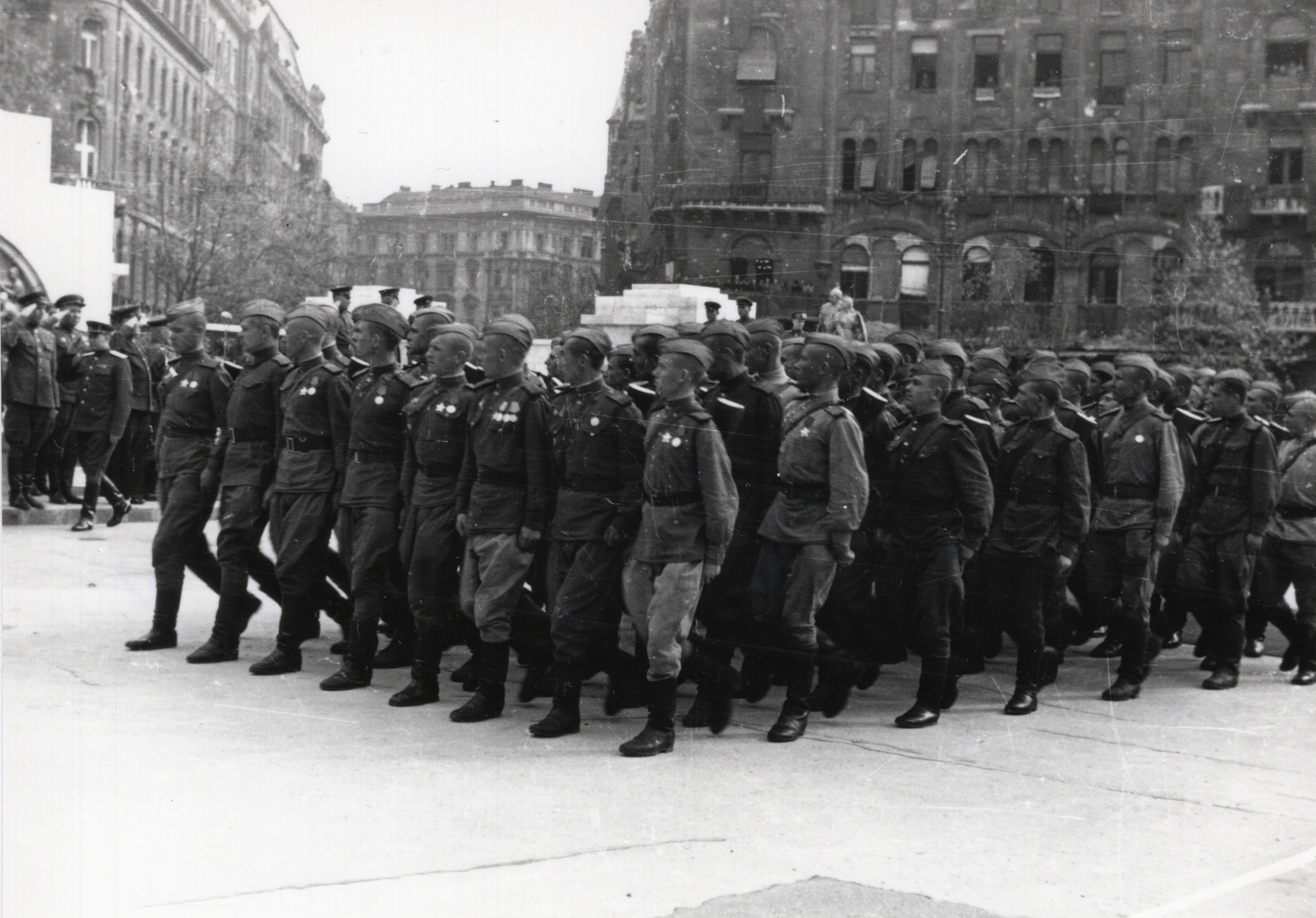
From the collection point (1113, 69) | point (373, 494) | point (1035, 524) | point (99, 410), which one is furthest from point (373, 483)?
point (1113, 69)

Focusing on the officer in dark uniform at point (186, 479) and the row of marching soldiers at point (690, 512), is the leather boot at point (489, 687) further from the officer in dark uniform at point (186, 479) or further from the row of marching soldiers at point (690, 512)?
the officer in dark uniform at point (186, 479)

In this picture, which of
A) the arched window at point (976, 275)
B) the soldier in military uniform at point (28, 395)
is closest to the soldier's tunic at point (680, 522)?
the soldier in military uniform at point (28, 395)

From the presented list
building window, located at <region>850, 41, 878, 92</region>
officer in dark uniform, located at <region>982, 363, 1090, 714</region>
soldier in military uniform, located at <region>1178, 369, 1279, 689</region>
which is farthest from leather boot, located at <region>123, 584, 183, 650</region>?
building window, located at <region>850, 41, 878, 92</region>

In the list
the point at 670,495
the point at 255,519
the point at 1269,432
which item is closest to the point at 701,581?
the point at 670,495

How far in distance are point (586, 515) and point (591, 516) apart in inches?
0.9

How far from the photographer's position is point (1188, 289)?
1892 inches

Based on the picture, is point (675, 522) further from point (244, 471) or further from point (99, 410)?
point (99, 410)

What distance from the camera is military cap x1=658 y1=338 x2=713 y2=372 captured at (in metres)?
7.22

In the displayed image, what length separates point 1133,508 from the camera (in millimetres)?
9156

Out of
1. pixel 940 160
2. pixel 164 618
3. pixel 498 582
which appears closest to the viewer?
pixel 498 582

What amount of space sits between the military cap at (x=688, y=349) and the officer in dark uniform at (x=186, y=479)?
3311mm

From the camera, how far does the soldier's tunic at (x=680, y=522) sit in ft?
23.3

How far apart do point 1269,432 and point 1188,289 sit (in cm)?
4120

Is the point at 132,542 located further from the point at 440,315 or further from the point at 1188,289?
the point at 1188,289
